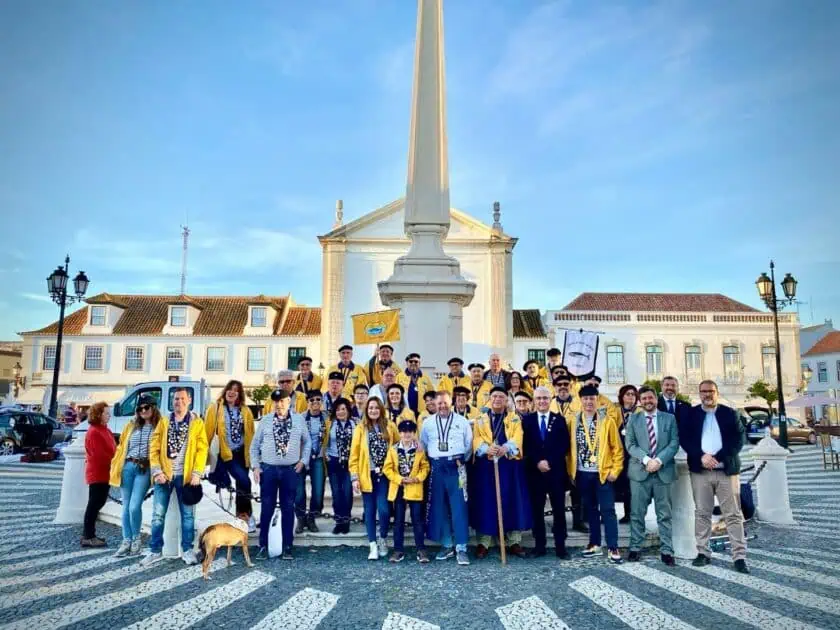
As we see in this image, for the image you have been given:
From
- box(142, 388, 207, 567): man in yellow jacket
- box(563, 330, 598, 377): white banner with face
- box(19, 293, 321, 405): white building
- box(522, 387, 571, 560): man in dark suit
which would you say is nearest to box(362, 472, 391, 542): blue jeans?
box(522, 387, 571, 560): man in dark suit

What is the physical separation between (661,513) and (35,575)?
5.75 m

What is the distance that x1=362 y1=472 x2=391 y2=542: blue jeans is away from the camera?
598 cm

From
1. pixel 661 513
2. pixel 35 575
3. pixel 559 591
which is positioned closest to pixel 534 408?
pixel 661 513

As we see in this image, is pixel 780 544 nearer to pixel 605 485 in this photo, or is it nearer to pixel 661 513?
pixel 661 513

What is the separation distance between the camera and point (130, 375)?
3862 cm

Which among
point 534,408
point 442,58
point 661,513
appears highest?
point 442,58

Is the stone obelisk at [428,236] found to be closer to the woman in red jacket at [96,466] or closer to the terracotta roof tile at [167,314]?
the woman in red jacket at [96,466]

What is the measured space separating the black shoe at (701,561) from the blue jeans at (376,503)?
2.95 m

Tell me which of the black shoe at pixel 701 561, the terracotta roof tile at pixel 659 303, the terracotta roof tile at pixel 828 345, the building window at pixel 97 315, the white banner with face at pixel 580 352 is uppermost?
the terracotta roof tile at pixel 659 303

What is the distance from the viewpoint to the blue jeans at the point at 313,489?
647 cm

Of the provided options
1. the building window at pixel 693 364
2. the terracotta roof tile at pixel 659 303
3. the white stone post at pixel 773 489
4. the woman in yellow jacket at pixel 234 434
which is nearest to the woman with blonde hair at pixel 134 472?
the woman in yellow jacket at pixel 234 434

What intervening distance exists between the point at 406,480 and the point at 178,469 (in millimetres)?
2216

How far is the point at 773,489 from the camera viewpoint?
810 cm

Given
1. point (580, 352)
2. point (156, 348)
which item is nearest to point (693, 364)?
point (580, 352)
